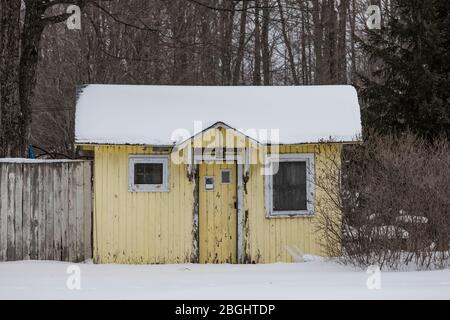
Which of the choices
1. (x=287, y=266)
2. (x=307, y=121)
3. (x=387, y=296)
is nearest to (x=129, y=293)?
(x=387, y=296)

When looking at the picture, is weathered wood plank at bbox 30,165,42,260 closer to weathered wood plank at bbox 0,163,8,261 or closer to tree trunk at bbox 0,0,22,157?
weathered wood plank at bbox 0,163,8,261

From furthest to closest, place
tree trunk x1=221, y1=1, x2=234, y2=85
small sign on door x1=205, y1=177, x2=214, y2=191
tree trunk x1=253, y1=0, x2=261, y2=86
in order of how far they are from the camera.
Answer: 1. tree trunk x1=253, y1=0, x2=261, y2=86
2. tree trunk x1=221, y1=1, x2=234, y2=85
3. small sign on door x1=205, y1=177, x2=214, y2=191

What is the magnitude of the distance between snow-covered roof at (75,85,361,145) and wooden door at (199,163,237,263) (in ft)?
3.33

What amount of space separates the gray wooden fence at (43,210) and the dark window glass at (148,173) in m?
1.24

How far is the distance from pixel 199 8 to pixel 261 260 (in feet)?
60.4

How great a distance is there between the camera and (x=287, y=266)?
12461mm

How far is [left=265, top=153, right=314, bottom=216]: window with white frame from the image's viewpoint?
13.5m

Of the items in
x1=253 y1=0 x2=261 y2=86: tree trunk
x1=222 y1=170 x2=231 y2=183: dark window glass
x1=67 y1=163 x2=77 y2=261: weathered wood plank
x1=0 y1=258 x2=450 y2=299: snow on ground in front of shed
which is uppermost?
x1=253 y1=0 x2=261 y2=86: tree trunk

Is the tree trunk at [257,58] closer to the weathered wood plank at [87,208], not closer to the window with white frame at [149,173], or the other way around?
the weathered wood plank at [87,208]

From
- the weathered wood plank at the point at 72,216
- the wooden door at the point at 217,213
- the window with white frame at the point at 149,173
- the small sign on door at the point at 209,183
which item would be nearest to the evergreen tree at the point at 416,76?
the wooden door at the point at 217,213

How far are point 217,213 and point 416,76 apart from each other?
7.05 meters

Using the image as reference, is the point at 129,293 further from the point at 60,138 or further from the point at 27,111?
the point at 60,138

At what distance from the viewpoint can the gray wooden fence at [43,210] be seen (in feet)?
42.1

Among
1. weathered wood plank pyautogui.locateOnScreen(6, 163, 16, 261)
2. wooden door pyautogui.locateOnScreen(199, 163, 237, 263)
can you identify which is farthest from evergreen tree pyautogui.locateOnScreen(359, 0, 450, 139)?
weathered wood plank pyautogui.locateOnScreen(6, 163, 16, 261)
